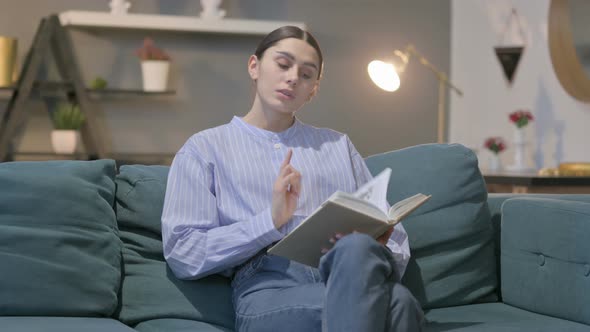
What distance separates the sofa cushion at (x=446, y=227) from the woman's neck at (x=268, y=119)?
348 millimetres

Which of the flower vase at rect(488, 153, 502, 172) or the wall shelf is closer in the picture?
the flower vase at rect(488, 153, 502, 172)

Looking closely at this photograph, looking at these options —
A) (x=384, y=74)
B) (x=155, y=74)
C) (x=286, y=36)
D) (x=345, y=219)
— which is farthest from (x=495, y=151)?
(x=345, y=219)

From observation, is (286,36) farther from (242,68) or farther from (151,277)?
(242,68)

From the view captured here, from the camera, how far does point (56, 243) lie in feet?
6.53

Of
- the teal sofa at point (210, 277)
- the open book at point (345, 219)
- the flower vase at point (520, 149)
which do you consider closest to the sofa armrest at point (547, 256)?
the teal sofa at point (210, 277)

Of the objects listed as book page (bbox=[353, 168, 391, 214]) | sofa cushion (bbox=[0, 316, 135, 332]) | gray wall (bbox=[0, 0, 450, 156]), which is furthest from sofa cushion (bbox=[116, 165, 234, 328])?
gray wall (bbox=[0, 0, 450, 156])

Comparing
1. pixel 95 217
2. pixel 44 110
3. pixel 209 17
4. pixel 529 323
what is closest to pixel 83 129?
pixel 44 110

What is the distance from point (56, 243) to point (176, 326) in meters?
0.35

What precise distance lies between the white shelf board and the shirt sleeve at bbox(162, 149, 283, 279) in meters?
2.86

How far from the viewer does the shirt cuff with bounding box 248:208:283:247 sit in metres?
1.93

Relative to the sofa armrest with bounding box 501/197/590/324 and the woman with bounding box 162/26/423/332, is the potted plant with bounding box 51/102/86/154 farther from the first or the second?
the sofa armrest with bounding box 501/197/590/324

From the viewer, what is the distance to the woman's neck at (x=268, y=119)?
2.24 metres

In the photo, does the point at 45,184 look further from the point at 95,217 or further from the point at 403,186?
the point at 403,186

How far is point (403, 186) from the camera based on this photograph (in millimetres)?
2367
